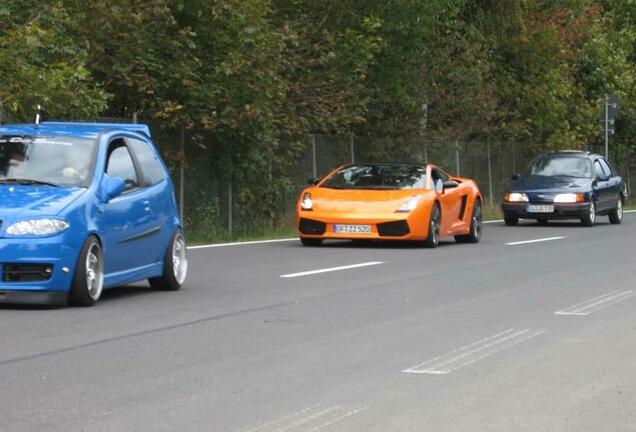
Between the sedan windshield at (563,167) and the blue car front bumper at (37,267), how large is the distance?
22.3 metres

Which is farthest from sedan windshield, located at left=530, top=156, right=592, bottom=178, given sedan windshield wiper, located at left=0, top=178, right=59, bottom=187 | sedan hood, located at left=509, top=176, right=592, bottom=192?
sedan windshield wiper, located at left=0, top=178, right=59, bottom=187

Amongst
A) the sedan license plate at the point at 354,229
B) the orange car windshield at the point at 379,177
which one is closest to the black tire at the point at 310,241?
the sedan license plate at the point at 354,229

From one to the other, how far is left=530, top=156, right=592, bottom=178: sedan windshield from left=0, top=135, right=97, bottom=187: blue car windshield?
21173 millimetres

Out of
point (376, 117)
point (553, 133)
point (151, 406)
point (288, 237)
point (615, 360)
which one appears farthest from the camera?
point (553, 133)

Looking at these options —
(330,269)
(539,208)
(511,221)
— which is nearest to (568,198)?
(539,208)

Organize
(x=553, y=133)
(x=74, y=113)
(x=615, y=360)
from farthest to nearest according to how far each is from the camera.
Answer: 1. (x=553, y=133)
2. (x=74, y=113)
3. (x=615, y=360)

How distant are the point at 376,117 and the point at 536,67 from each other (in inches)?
329

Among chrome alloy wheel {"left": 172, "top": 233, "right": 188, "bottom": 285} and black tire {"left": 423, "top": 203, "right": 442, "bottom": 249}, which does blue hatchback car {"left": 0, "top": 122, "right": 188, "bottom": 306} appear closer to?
chrome alloy wheel {"left": 172, "top": 233, "right": 188, "bottom": 285}

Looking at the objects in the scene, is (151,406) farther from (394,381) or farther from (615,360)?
(615,360)

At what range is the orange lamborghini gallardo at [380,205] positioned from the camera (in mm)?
21344

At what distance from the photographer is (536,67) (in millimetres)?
41906

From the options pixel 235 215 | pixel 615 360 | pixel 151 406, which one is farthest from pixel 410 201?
pixel 151 406

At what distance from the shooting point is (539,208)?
31.4 m

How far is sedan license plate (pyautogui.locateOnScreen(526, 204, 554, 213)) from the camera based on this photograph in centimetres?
3127
